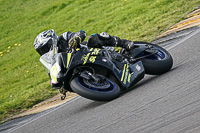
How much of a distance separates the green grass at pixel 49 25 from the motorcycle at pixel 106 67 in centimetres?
276

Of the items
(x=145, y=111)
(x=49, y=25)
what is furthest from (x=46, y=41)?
(x=49, y=25)

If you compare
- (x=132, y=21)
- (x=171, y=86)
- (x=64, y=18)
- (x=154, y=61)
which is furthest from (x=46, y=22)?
(x=171, y=86)

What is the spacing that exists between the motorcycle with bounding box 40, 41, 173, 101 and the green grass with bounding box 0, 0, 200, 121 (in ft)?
9.05

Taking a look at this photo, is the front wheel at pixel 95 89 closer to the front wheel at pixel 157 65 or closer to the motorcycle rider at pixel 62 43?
the motorcycle rider at pixel 62 43

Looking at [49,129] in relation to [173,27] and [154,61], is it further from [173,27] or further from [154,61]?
[173,27]

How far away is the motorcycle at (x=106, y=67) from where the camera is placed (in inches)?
207

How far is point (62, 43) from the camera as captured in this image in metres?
5.92

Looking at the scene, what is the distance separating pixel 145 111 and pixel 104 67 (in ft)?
5.33

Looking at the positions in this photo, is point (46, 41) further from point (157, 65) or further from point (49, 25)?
point (49, 25)

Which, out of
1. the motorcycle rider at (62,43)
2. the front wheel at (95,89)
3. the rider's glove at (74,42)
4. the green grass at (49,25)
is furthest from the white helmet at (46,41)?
the green grass at (49,25)

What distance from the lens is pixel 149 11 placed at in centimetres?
1234

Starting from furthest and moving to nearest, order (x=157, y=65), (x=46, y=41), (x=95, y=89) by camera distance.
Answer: (x=157, y=65), (x=46, y=41), (x=95, y=89)

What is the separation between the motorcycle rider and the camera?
540cm

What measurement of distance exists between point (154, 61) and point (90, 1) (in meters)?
13.7
